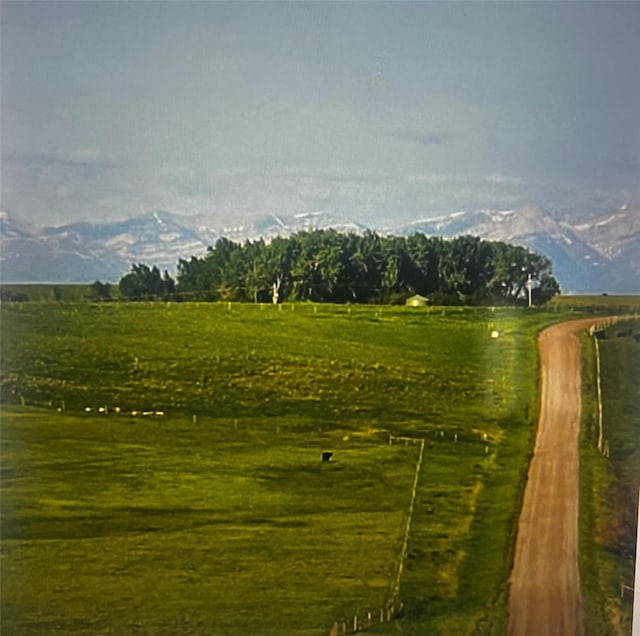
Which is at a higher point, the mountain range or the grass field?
the mountain range

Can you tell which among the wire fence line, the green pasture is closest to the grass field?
the wire fence line

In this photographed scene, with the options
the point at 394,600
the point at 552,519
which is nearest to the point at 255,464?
the point at 394,600

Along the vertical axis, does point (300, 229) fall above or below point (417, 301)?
above

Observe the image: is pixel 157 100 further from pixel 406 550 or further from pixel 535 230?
pixel 406 550

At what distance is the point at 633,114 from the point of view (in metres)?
1.52

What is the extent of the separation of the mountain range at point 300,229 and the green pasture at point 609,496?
0.15 meters

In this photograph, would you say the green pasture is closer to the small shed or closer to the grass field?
the grass field

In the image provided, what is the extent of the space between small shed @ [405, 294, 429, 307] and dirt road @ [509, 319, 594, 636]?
8.9 inches

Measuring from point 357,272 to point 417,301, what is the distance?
0.12 metres

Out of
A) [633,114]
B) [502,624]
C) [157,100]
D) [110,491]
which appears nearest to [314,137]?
[157,100]

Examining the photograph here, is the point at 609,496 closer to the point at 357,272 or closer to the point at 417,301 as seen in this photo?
the point at 417,301

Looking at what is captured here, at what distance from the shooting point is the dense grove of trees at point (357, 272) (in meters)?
1.53

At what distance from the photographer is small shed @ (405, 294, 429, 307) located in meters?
1.54

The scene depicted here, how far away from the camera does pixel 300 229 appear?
1527mm
